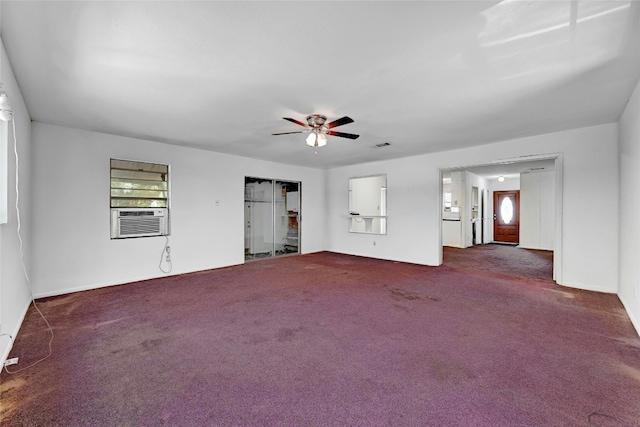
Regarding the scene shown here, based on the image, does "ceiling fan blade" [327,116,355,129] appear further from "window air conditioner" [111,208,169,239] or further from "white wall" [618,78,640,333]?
"window air conditioner" [111,208,169,239]

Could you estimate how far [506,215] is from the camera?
10.7m

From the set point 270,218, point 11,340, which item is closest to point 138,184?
point 11,340

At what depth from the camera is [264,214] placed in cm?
693

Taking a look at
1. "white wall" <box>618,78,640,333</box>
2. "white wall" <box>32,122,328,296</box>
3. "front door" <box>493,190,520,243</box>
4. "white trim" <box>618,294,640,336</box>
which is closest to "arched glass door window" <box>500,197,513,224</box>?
"front door" <box>493,190,520,243</box>

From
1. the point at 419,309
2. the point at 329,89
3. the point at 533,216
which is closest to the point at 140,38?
the point at 329,89

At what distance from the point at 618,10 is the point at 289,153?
4789mm

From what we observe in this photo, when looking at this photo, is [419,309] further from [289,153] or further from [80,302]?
[80,302]

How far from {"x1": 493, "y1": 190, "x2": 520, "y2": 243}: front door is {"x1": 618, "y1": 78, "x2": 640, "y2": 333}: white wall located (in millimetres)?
7287

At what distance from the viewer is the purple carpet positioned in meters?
1.62

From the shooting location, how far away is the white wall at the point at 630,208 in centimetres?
274

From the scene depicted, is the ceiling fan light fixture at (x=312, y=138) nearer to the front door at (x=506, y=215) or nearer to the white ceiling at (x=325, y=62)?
the white ceiling at (x=325, y=62)

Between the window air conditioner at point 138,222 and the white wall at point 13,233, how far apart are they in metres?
1.11

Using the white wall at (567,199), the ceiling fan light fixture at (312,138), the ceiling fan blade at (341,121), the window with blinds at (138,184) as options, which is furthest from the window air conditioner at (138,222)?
the white wall at (567,199)

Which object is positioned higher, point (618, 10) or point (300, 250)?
point (618, 10)
